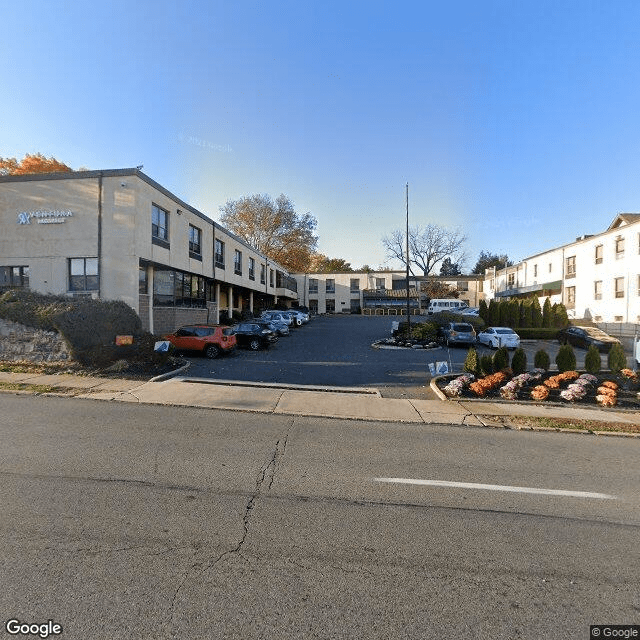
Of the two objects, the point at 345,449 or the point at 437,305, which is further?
the point at 437,305

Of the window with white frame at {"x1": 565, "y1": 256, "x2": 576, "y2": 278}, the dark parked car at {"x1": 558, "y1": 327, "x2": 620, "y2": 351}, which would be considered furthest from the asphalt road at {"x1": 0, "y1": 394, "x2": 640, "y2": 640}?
the window with white frame at {"x1": 565, "y1": 256, "x2": 576, "y2": 278}

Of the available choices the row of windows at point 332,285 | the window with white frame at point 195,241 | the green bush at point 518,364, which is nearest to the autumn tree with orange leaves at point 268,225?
the row of windows at point 332,285

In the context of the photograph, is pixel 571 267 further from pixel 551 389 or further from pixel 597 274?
pixel 551 389

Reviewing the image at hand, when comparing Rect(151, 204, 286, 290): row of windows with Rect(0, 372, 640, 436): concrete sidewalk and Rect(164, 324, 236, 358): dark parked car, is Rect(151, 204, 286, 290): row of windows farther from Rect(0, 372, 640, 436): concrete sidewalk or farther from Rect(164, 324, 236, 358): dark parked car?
Rect(0, 372, 640, 436): concrete sidewalk

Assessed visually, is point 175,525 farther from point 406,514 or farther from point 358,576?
point 406,514

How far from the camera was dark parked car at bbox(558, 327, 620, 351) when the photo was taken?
2212cm

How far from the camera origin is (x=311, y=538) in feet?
11.1

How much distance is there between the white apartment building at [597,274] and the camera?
97.5 ft

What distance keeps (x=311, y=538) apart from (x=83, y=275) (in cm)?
1981

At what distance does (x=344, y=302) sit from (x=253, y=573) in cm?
6535

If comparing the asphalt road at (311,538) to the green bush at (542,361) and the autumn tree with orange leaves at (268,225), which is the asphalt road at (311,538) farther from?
the autumn tree with orange leaves at (268,225)

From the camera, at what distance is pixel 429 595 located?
8.79ft

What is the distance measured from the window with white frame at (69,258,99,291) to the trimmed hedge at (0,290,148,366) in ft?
12.0

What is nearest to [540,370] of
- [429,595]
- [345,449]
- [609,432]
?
[609,432]
